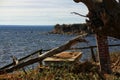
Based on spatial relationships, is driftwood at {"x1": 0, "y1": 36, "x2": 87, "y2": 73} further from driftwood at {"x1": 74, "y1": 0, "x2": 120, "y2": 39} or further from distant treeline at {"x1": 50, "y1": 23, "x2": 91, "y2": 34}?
distant treeline at {"x1": 50, "y1": 23, "x2": 91, "y2": 34}

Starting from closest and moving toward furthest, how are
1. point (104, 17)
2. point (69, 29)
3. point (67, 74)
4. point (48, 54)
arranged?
point (104, 17), point (48, 54), point (67, 74), point (69, 29)

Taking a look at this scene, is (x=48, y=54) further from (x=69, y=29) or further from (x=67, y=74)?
(x=69, y=29)

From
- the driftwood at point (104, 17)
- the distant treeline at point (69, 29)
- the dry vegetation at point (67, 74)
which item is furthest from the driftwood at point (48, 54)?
the distant treeline at point (69, 29)

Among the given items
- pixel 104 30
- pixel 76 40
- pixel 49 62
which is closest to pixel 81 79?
pixel 49 62

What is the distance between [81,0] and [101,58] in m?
9.62

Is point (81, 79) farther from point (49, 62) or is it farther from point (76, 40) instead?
point (76, 40)

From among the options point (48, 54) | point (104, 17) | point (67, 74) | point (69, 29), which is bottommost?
point (69, 29)

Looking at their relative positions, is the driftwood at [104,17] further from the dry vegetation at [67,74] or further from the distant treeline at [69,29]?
the distant treeline at [69,29]

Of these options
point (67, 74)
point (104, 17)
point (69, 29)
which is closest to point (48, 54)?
point (104, 17)

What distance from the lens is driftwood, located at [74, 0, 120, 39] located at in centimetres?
424

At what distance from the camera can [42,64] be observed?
16.2 m

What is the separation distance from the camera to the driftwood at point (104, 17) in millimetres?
4238

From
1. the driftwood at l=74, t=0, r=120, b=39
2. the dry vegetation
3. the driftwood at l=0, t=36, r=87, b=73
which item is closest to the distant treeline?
the dry vegetation

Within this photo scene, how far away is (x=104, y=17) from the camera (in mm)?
4215
